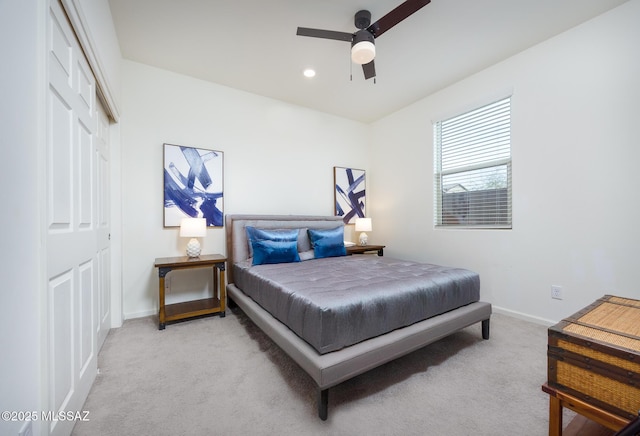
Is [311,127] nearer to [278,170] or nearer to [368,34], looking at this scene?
[278,170]

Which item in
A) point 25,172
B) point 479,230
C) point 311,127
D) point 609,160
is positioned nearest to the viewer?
point 25,172

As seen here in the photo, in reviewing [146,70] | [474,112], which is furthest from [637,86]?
[146,70]

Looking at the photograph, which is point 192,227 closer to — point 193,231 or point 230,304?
point 193,231

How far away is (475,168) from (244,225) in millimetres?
3070

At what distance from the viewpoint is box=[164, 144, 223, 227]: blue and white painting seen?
3082 millimetres

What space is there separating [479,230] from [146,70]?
4.43 m

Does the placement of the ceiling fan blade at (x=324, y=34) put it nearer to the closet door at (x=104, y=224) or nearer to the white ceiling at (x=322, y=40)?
the white ceiling at (x=322, y=40)

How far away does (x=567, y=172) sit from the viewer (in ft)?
8.29

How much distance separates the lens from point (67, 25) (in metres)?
1.37

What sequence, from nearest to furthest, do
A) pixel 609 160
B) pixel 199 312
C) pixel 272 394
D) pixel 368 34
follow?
1. pixel 272 394
2. pixel 368 34
3. pixel 609 160
4. pixel 199 312

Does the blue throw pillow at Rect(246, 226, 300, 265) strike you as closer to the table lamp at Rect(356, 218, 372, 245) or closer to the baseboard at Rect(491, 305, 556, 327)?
the table lamp at Rect(356, 218, 372, 245)

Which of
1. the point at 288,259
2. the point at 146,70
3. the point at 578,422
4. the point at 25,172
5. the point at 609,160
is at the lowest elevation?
the point at 578,422

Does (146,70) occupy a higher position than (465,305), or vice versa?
(146,70)

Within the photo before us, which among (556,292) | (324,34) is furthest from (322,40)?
(556,292)
